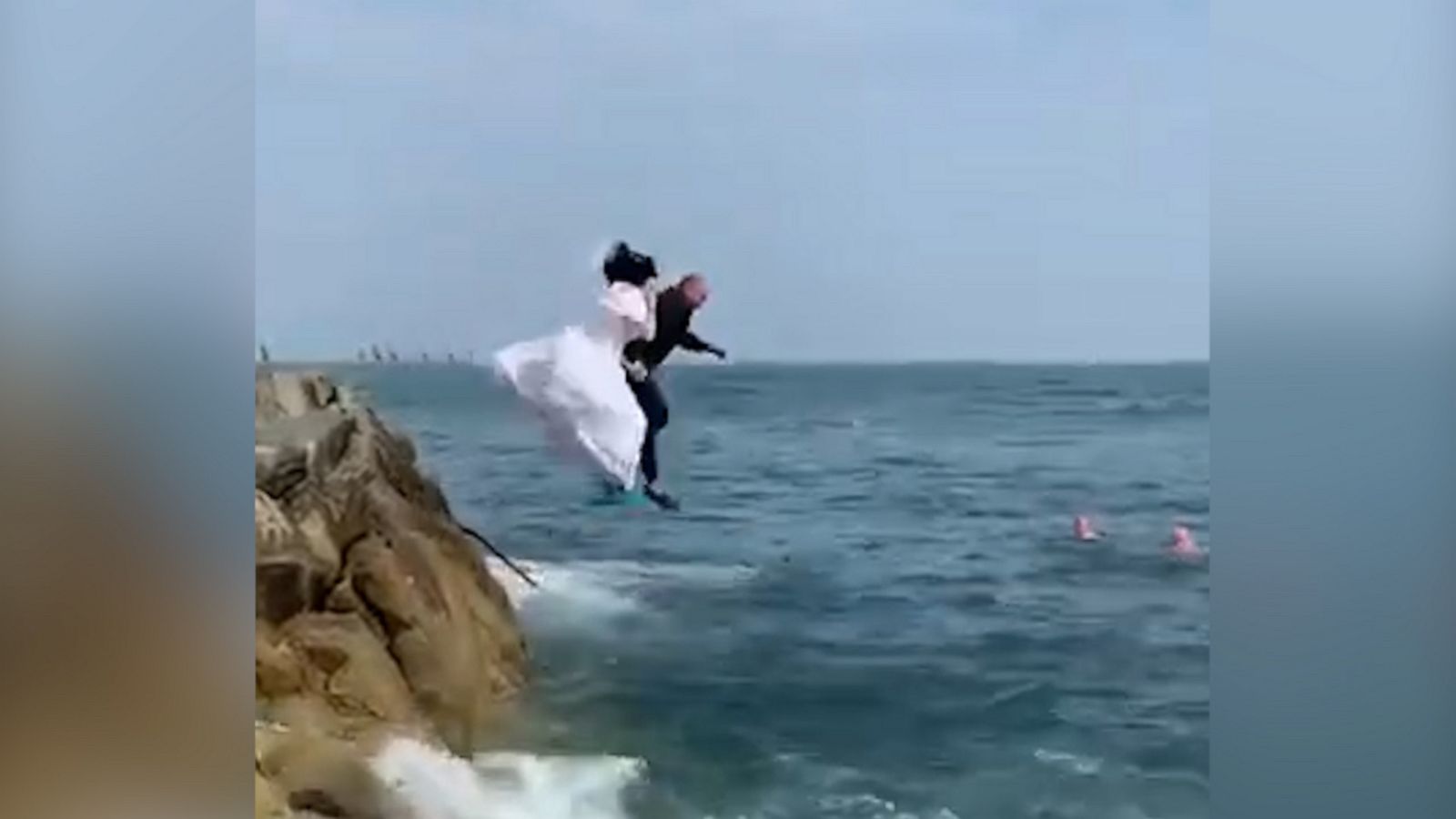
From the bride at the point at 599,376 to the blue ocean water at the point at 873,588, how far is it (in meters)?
0.02

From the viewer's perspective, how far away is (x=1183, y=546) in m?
1.25

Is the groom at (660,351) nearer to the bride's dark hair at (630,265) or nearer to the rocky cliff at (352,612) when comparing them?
the bride's dark hair at (630,265)

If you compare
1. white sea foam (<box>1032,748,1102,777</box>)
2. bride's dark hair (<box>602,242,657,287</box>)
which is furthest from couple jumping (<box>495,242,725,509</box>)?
white sea foam (<box>1032,748,1102,777</box>)

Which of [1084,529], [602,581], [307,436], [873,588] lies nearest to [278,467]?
[307,436]

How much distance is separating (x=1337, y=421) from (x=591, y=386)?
0.54 metres

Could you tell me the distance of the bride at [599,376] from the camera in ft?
4.24

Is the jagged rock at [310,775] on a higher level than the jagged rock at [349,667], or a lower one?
lower

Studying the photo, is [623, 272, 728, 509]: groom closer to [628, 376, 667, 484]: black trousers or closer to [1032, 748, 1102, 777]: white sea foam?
[628, 376, 667, 484]: black trousers

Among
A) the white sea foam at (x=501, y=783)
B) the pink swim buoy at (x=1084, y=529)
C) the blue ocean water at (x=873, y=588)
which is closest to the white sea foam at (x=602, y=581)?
the blue ocean water at (x=873, y=588)

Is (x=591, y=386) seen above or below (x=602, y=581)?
above

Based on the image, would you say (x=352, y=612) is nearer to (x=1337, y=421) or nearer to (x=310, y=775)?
(x=310, y=775)

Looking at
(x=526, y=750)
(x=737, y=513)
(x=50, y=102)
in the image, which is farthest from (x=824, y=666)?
(x=50, y=102)

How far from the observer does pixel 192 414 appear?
1.31 m

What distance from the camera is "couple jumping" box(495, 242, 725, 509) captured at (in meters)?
1.29
